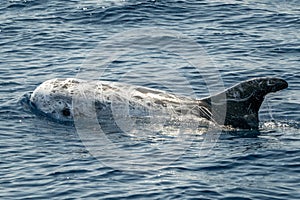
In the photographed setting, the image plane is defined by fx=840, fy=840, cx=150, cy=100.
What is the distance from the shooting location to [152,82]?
1016 inches

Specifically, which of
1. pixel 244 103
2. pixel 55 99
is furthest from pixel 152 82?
pixel 244 103

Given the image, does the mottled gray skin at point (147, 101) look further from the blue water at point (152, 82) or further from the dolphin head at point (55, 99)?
the blue water at point (152, 82)

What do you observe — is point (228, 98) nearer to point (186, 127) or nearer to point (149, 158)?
point (186, 127)

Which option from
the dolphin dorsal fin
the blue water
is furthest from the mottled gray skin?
the blue water

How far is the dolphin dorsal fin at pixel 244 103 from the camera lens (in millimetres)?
21172

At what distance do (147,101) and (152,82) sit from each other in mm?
3089

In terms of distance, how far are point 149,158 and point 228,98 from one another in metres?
3.71

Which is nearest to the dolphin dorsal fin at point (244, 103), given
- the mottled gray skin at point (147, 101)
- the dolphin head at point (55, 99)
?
the mottled gray skin at point (147, 101)

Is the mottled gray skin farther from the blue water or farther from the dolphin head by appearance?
the blue water

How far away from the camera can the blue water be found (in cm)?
1717

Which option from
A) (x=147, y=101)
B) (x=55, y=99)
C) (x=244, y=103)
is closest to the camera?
(x=244, y=103)

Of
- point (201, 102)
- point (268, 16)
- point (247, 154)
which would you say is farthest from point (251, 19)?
point (247, 154)

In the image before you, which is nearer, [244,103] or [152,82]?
[244,103]

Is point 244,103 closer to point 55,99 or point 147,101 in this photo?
point 147,101
